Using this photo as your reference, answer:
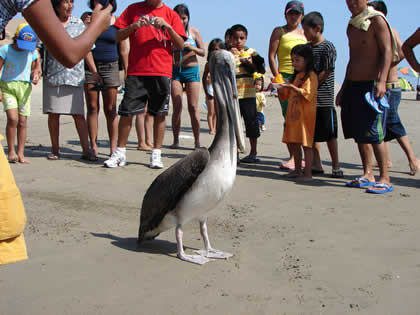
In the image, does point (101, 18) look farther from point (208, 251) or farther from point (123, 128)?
point (123, 128)

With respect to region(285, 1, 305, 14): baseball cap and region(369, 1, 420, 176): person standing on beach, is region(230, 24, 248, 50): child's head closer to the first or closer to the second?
region(285, 1, 305, 14): baseball cap

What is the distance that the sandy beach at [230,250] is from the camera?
3.05m

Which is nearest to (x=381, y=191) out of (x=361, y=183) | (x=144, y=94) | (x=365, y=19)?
(x=361, y=183)

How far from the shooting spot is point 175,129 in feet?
29.3

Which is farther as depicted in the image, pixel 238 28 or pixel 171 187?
pixel 238 28

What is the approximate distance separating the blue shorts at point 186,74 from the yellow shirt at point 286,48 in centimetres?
170

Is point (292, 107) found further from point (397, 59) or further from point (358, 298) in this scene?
point (358, 298)

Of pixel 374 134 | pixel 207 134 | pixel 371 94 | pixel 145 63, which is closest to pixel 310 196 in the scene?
pixel 374 134

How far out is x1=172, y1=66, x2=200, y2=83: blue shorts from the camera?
847 centimetres

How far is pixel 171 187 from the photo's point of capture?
3777 millimetres

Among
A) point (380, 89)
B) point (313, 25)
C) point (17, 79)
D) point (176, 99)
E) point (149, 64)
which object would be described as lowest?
point (176, 99)

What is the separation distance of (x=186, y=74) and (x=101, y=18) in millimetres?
6220

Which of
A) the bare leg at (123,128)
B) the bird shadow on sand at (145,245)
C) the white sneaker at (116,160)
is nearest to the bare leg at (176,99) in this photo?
the bare leg at (123,128)

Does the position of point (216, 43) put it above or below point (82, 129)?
above
